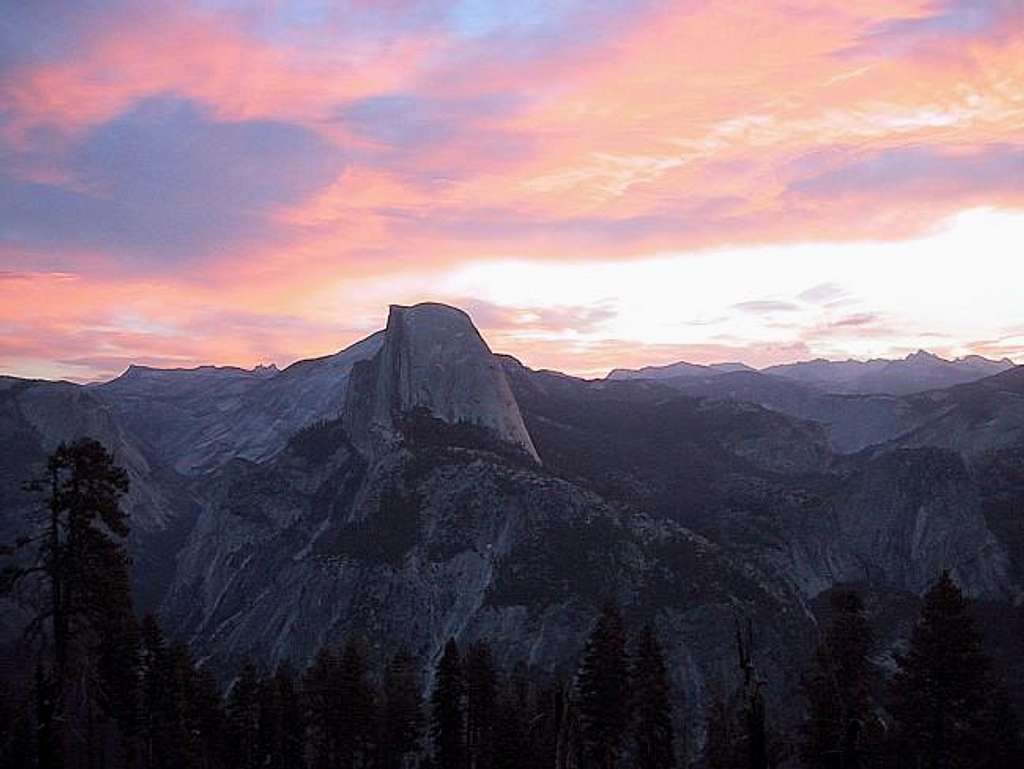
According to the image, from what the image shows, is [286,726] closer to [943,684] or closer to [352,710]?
[352,710]

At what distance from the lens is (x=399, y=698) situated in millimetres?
53094

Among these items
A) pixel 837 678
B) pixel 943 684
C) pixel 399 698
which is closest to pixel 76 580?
pixel 837 678

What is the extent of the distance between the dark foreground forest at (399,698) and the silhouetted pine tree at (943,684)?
0.07 m

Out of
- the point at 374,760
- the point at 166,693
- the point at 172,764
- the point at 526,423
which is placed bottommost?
the point at 374,760

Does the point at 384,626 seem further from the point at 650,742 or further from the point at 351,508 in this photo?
the point at 650,742

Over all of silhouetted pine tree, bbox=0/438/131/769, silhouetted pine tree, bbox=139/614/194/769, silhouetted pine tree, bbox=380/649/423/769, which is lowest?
silhouetted pine tree, bbox=380/649/423/769

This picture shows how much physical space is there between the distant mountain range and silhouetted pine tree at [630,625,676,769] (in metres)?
28.6

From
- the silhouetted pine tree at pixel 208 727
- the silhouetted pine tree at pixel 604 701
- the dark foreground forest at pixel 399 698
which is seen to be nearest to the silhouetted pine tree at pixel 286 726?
the dark foreground forest at pixel 399 698

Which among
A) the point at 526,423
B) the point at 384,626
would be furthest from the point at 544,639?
the point at 526,423

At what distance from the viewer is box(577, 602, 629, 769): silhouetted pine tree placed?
4222cm

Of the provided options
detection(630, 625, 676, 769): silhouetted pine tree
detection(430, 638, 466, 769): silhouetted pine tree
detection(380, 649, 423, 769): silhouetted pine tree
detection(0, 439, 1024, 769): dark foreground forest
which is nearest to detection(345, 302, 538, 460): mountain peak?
detection(0, 439, 1024, 769): dark foreground forest

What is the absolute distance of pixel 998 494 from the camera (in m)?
136

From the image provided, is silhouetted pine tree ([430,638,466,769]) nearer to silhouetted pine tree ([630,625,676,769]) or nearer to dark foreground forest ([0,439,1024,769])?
dark foreground forest ([0,439,1024,769])

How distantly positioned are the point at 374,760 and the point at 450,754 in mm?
9556
